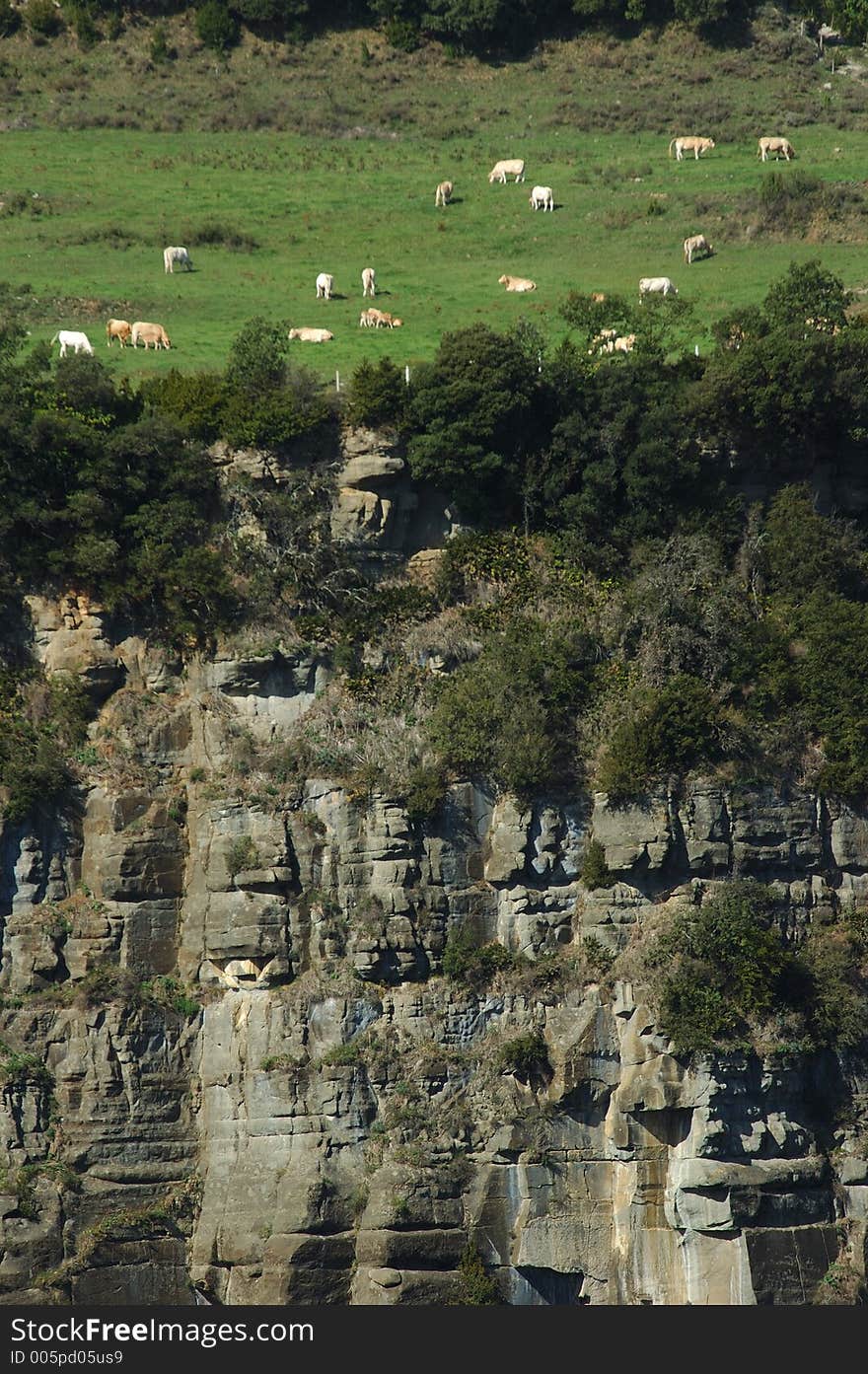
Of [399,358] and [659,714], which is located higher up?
[399,358]

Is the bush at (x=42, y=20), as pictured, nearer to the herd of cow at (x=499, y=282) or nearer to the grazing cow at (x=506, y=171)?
the herd of cow at (x=499, y=282)

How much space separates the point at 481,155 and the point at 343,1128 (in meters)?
39.3

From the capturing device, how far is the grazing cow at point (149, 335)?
209 ft

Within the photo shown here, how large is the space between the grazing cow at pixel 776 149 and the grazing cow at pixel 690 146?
188 cm

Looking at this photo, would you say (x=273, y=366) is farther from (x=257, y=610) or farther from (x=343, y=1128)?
(x=343, y=1128)

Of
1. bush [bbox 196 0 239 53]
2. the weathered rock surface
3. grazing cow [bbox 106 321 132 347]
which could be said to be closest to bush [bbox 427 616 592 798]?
the weathered rock surface

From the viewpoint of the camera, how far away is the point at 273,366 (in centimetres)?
5781

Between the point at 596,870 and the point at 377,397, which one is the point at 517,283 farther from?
the point at 596,870

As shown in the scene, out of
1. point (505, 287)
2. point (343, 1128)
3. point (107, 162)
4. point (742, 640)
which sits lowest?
point (343, 1128)

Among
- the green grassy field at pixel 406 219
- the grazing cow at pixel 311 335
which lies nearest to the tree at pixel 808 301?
the green grassy field at pixel 406 219

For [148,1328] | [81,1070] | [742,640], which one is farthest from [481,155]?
[148,1328]

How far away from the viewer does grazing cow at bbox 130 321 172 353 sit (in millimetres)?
63812

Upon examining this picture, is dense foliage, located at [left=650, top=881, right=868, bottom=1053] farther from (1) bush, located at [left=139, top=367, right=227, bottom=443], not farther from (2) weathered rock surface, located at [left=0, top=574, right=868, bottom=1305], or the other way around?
(1) bush, located at [left=139, top=367, right=227, bottom=443]

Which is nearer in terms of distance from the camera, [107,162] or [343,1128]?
[343,1128]
